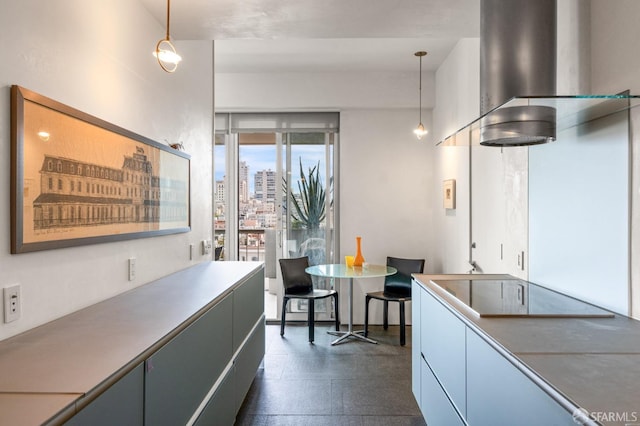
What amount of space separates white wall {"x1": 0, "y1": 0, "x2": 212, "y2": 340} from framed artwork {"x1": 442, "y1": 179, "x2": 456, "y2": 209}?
7.87 ft

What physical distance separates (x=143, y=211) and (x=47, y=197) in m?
0.76

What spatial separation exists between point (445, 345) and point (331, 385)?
1430mm

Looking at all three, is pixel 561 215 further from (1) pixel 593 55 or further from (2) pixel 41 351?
(2) pixel 41 351

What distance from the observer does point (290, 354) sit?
3.67 m

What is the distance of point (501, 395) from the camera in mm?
1244

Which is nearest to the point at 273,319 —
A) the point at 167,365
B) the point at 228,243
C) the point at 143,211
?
the point at 228,243

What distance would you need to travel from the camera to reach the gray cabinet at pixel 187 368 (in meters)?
1.25

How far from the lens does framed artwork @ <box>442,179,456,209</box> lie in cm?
376

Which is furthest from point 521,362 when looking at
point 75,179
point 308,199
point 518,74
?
point 308,199

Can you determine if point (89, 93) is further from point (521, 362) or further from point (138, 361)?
point (521, 362)

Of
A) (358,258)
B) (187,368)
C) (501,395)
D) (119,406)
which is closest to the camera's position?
(119,406)

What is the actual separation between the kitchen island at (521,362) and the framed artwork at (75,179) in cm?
160

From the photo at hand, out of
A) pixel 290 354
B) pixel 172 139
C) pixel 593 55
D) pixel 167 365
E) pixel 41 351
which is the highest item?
pixel 593 55

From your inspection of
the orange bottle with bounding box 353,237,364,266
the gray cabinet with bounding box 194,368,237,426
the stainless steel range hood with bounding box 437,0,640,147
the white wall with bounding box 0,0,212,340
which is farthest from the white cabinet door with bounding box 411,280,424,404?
the orange bottle with bounding box 353,237,364,266
